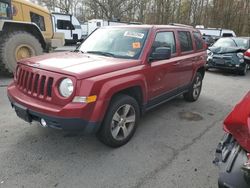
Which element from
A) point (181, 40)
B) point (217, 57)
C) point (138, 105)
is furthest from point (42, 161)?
point (217, 57)

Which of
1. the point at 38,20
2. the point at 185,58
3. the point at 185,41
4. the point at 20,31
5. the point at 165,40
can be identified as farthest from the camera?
the point at 38,20

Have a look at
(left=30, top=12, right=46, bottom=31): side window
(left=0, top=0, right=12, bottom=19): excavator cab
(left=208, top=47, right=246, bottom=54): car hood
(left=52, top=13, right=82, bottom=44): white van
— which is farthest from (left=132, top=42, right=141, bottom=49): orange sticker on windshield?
(left=52, top=13, right=82, bottom=44): white van

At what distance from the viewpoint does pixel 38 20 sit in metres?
8.45

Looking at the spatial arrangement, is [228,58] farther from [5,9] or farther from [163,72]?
[5,9]

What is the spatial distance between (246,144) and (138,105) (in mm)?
2050

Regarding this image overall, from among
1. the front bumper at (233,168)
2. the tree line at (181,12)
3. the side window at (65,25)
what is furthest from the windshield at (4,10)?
the tree line at (181,12)

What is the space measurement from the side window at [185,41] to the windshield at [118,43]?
47.2 inches

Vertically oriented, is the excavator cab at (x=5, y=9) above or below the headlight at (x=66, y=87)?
above

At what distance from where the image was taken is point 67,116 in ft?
9.78

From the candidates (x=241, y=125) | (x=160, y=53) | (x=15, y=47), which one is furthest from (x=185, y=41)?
(x=15, y=47)

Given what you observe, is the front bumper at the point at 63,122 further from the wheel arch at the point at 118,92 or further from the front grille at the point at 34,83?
the front grille at the point at 34,83

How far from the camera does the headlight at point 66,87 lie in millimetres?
3039

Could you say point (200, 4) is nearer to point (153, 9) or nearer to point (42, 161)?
point (153, 9)

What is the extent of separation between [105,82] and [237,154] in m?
1.72
